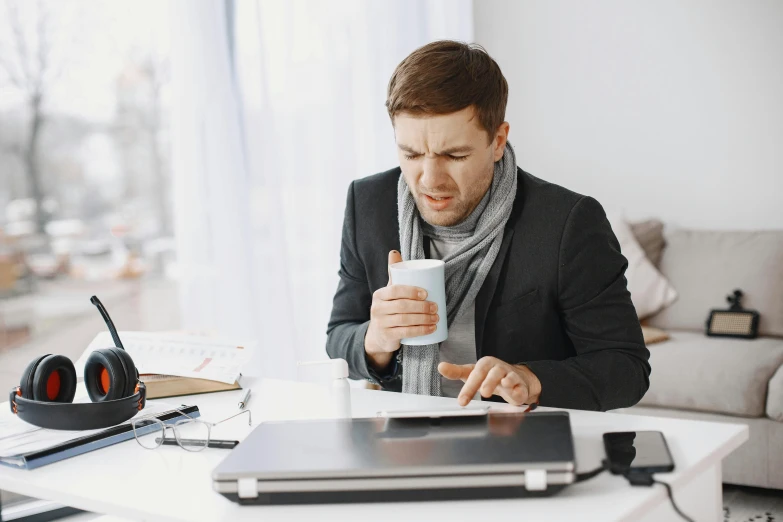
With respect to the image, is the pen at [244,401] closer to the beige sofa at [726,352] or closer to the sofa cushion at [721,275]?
the beige sofa at [726,352]

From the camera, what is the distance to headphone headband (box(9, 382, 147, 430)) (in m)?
1.30

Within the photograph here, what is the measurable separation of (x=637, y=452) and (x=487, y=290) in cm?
63

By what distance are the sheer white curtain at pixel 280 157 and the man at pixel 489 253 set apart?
1166 mm

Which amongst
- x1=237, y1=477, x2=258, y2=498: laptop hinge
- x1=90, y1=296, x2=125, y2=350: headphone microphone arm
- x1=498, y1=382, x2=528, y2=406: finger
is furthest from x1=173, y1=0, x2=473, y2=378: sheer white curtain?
x1=237, y1=477, x2=258, y2=498: laptop hinge

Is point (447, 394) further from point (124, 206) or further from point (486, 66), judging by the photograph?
point (124, 206)

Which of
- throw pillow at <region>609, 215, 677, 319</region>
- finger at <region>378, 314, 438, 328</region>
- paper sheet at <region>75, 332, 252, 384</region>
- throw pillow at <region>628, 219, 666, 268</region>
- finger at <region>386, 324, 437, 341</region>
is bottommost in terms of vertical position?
throw pillow at <region>609, 215, 677, 319</region>

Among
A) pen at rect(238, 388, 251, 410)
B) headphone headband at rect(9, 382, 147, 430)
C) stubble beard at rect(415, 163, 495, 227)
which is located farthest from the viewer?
stubble beard at rect(415, 163, 495, 227)

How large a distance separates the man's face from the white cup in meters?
0.29

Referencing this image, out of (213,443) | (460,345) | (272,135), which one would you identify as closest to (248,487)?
(213,443)

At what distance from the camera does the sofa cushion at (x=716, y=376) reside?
2.75 m

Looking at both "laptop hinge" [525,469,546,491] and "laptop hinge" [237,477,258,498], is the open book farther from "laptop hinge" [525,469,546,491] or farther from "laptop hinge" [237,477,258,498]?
"laptop hinge" [525,469,546,491]

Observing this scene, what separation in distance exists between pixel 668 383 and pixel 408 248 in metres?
1.58

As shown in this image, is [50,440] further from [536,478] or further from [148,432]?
[536,478]

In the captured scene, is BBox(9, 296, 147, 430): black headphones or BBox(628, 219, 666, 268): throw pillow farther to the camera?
BBox(628, 219, 666, 268): throw pillow
